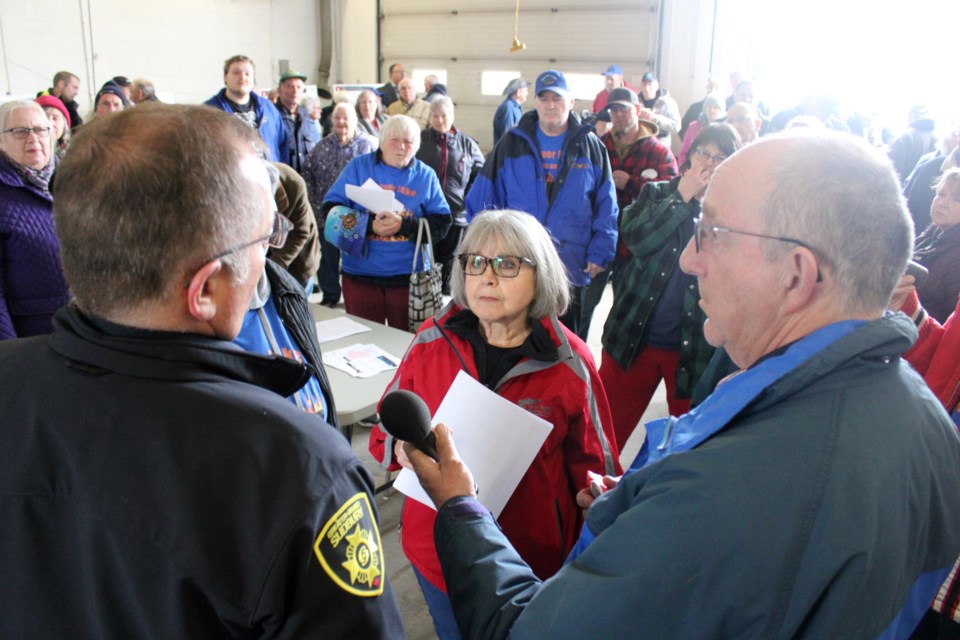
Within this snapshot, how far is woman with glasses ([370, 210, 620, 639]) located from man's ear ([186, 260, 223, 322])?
912 millimetres

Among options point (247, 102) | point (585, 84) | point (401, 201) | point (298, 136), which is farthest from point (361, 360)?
point (585, 84)

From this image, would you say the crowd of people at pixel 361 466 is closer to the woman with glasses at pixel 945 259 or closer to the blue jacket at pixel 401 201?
the woman with glasses at pixel 945 259

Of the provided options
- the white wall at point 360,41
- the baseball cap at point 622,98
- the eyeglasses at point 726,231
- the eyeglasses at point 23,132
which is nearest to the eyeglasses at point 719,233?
the eyeglasses at point 726,231

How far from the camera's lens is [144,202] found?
80cm

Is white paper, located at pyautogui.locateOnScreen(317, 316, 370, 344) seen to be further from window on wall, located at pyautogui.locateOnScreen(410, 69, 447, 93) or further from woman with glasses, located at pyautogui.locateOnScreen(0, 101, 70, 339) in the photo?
window on wall, located at pyautogui.locateOnScreen(410, 69, 447, 93)

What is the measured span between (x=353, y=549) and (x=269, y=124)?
5.76m

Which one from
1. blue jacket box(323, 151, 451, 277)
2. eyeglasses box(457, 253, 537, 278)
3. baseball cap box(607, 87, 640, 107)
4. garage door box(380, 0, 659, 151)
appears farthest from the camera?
garage door box(380, 0, 659, 151)

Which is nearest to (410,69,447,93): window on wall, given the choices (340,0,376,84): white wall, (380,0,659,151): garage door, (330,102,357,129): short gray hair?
(380,0,659,151): garage door

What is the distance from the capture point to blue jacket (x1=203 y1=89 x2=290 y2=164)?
5633 millimetres

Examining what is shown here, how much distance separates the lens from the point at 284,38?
13812 millimetres

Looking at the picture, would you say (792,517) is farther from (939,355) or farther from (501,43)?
(501,43)

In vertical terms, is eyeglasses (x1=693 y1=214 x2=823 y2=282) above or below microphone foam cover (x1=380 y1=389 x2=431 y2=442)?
above

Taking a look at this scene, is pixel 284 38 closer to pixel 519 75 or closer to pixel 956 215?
pixel 519 75

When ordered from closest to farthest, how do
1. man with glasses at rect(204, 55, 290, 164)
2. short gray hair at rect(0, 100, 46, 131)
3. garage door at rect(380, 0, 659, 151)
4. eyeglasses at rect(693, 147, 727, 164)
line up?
eyeglasses at rect(693, 147, 727, 164), short gray hair at rect(0, 100, 46, 131), man with glasses at rect(204, 55, 290, 164), garage door at rect(380, 0, 659, 151)
